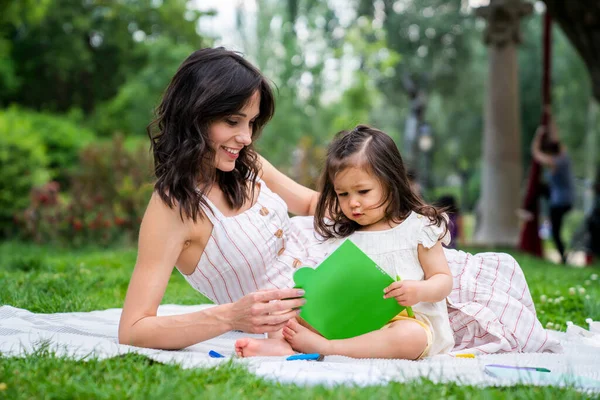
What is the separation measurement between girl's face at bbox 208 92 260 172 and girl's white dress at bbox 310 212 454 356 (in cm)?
56

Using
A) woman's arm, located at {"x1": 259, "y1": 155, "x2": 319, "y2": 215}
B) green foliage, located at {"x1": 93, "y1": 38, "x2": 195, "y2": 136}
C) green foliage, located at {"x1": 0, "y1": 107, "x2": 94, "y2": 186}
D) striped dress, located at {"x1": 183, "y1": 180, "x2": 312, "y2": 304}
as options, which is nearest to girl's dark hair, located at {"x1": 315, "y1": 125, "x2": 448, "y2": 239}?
striped dress, located at {"x1": 183, "y1": 180, "x2": 312, "y2": 304}

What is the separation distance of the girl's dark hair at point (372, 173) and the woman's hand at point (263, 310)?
0.58 m

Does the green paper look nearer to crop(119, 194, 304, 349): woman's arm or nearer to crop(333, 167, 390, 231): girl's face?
crop(119, 194, 304, 349): woman's arm

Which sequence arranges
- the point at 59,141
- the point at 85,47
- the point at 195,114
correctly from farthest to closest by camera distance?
the point at 85,47, the point at 59,141, the point at 195,114

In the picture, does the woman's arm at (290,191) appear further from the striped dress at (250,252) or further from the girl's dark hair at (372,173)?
the girl's dark hair at (372,173)

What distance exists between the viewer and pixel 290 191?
3.52 meters

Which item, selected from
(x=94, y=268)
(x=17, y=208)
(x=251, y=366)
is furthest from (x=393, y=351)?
(x=17, y=208)

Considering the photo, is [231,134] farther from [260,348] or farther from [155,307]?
[260,348]

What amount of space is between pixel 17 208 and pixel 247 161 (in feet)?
28.1

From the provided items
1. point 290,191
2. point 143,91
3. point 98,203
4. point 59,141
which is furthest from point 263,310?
point 143,91

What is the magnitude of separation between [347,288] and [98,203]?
7.40m

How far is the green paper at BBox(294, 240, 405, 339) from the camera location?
251cm

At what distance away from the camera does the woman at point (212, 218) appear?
2512 mm

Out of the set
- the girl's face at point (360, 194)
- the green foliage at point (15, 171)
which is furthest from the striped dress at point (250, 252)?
the green foliage at point (15, 171)
